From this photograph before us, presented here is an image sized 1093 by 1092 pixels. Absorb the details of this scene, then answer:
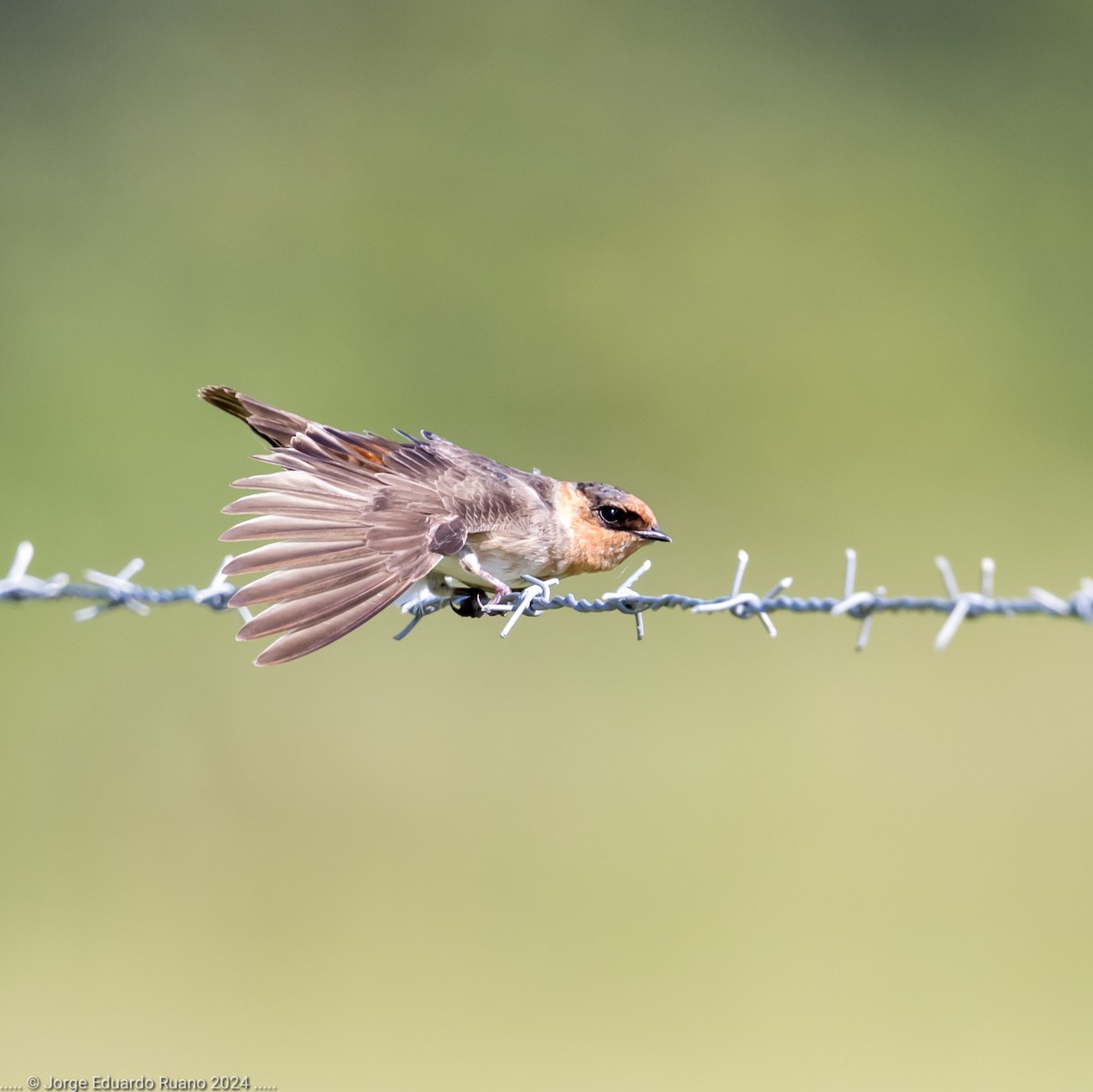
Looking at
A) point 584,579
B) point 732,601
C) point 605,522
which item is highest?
point 584,579

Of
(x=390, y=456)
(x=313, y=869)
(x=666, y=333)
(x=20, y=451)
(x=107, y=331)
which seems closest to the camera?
(x=390, y=456)

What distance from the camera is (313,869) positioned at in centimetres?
734

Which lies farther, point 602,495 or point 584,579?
point 584,579

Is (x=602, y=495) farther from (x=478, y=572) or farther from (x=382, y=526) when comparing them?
(x=382, y=526)

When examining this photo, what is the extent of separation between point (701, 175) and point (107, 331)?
6.97 meters

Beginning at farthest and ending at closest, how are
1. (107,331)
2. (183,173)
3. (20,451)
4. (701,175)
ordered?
(701,175) < (183,173) < (107,331) < (20,451)

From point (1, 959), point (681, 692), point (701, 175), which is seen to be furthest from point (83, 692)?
point (701, 175)

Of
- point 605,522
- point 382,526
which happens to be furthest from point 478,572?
point 605,522

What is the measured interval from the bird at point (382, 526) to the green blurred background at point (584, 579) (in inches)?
94.5

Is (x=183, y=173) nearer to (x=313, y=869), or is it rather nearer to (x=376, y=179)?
(x=376, y=179)

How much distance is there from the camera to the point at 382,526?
449 cm

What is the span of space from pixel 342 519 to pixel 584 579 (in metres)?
5.03

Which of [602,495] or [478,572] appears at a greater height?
[602,495]

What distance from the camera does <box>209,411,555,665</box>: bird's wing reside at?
13.3ft
